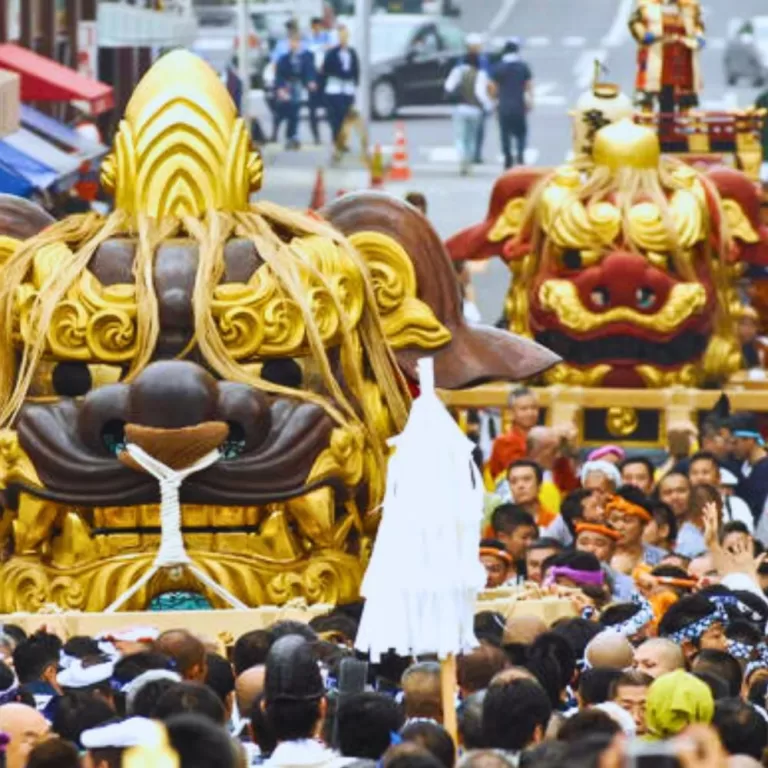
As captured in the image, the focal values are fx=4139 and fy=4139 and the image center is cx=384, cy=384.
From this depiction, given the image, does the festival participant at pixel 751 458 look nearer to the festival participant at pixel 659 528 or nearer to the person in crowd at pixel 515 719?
the festival participant at pixel 659 528

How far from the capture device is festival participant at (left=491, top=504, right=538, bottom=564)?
1872 cm

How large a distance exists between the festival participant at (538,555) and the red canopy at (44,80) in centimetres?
1935

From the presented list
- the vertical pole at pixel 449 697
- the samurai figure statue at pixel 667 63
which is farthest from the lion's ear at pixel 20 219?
the samurai figure statue at pixel 667 63

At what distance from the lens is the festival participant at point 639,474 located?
2098cm

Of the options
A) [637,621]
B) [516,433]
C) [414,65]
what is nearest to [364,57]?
[414,65]

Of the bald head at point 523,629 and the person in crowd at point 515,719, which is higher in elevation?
the person in crowd at point 515,719

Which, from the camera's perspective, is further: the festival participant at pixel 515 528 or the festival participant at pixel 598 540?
the festival participant at pixel 515 528

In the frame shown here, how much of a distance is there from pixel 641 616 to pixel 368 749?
148 inches

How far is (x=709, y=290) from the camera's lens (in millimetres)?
25047

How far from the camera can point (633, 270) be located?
81.7ft

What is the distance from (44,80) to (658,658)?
78.8 feet

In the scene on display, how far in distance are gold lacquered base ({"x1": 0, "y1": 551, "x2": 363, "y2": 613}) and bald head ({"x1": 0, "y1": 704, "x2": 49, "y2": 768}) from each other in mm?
3812

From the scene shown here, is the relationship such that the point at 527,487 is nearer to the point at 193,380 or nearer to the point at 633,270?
the point at 193,380

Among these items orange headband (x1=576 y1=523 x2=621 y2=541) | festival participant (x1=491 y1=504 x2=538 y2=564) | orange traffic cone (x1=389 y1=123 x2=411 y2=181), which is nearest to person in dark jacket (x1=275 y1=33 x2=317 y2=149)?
orange traffic cone (x1=389 y1=123 x2=411 y2=181)
